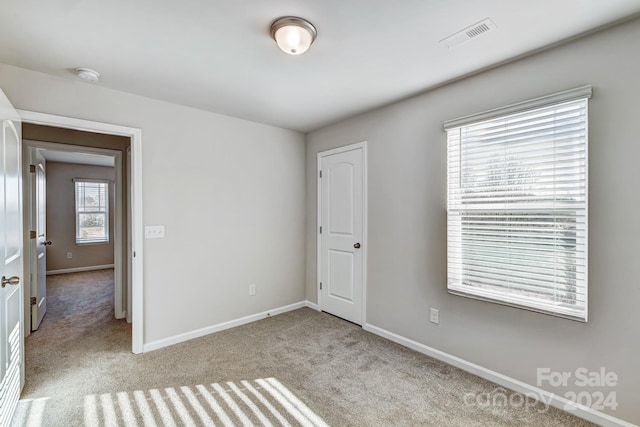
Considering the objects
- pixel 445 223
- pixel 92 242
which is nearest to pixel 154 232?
pixel 445 223

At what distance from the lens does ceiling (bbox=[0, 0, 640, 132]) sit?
1615 millimetres

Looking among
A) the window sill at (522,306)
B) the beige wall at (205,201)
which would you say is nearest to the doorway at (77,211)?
the beige wall at (205,201)

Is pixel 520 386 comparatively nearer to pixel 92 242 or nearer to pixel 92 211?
pixel 92 242

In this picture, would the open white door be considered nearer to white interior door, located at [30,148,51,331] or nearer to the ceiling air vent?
white interior door, located at [30,148,51,331]

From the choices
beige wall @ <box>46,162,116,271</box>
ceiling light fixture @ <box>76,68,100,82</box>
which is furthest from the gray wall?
beige wall @ <box>46,162,116,271</box>

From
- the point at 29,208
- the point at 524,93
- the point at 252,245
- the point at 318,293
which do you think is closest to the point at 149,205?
the point at 252,245

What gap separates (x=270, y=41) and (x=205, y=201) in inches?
74.7

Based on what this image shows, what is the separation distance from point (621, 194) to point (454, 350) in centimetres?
164

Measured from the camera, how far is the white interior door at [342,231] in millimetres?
3445

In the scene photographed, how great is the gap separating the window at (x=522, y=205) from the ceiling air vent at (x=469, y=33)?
626 millimetres

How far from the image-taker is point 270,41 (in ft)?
6.32

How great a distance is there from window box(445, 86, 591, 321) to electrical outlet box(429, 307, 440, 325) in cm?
28

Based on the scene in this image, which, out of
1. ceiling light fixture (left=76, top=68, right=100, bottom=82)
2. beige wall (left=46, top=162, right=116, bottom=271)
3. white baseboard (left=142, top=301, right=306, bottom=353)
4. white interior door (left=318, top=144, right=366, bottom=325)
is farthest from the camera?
beige wall (left=46, top=162, right=116, bottom=271)

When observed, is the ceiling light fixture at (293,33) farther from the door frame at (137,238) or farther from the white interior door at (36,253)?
the white interior door at (36,253)
